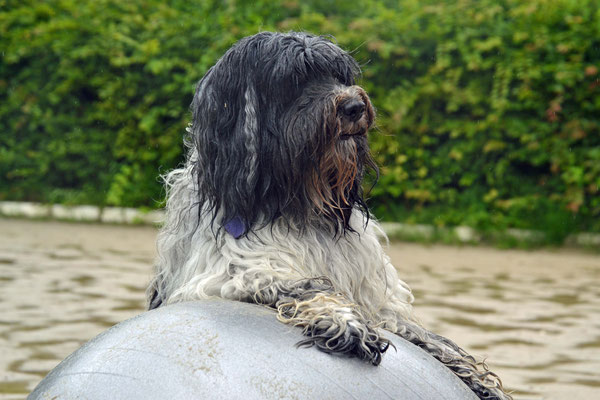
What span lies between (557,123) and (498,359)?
19.6 ft

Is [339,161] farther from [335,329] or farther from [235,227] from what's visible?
[335,329]

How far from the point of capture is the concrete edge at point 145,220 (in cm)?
1135

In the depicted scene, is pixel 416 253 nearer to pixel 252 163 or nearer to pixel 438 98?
pixel 438 98

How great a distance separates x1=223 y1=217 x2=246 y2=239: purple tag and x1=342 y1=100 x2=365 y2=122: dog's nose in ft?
2.05

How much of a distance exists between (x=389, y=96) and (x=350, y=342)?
9401mm

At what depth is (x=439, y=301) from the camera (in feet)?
26.1

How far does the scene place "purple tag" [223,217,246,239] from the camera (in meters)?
3.44

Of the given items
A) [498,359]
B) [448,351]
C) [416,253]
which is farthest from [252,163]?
[416,253]

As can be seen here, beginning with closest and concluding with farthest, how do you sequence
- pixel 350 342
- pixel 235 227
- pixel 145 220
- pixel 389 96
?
pixel 350 342 → pixel 235 227 → pixel 389 96 → pixel 145 220

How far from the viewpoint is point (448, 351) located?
11.8 ft

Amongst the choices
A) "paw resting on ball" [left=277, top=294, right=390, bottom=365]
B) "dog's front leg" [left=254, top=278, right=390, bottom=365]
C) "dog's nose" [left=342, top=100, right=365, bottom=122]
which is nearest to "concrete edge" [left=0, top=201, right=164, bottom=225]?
"dog's nose" [left=342, top=100, right=365, bottom=122]

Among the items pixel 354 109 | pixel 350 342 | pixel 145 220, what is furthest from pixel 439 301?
pixel 145 220

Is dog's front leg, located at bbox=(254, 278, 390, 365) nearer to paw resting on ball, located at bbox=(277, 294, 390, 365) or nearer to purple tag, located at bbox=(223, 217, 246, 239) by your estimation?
paw resting on ball, located at bbox=(277, 294, 390, 365)

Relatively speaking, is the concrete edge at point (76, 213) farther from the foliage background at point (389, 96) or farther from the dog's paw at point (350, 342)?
the dog's paw at point (350, 342)
